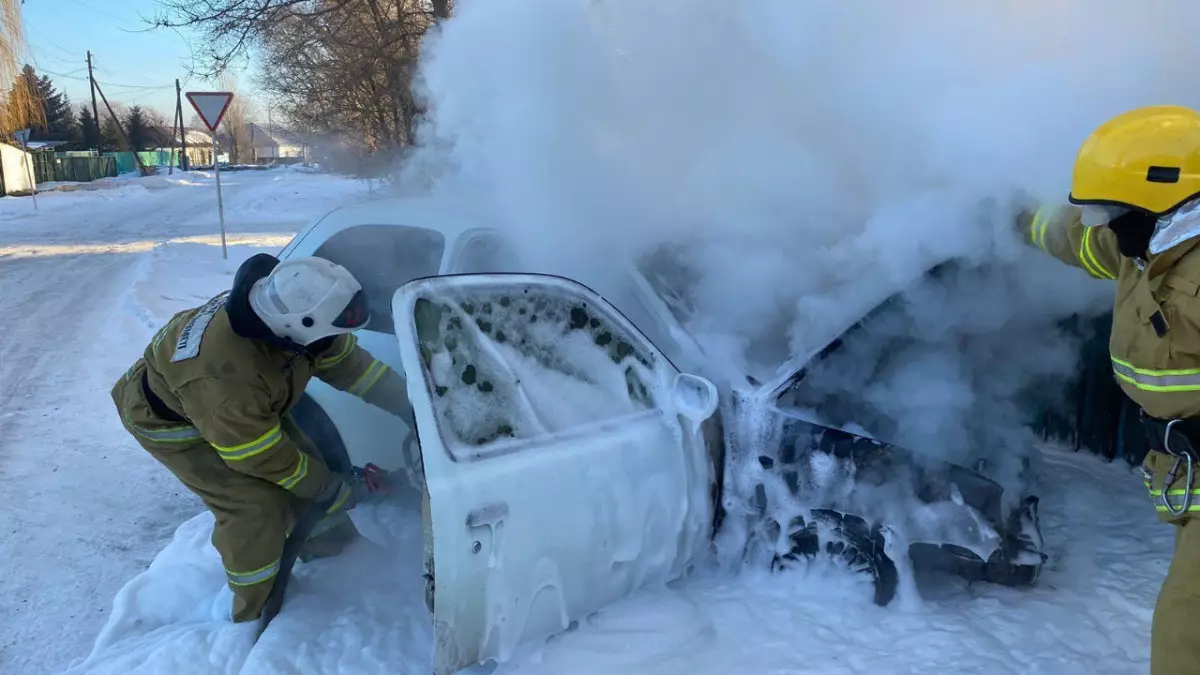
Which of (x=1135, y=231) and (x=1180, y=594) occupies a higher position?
(x=1135, y=231)

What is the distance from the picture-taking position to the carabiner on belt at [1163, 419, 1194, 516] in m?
1.86

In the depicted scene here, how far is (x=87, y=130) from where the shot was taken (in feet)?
174

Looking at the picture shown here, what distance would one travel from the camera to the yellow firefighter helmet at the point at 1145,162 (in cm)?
186

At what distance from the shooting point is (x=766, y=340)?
3357mm

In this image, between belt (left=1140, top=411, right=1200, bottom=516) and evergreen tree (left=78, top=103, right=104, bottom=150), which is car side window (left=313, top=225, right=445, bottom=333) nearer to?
belt (left=1140, top=411, right=1200, bottom=516)

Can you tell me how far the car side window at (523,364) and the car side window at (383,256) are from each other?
0.99m

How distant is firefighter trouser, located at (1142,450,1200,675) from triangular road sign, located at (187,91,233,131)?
1122 cm

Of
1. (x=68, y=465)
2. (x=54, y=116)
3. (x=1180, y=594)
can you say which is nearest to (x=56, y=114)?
(x=54, y=116)

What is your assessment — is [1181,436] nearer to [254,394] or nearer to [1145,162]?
[1145,162]

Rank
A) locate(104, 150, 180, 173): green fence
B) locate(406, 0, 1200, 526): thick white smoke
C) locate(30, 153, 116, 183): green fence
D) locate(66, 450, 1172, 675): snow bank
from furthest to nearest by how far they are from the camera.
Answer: locate(104, 150, 180, 173): green fence < locate(30, 153, 116, 183): green fence < locate(406, 0, 1200, 526): thick white smoke < locate(66, 450, 1172, 675): snow bank

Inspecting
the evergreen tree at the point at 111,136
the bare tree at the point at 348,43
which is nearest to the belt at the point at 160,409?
the bare tree at the point at 348,43

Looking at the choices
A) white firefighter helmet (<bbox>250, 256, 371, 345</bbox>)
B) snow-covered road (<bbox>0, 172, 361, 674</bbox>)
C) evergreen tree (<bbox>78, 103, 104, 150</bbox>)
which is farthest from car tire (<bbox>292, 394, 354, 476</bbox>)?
evergreen tree (<bbox>78, 103, 104, 150</bbox>)

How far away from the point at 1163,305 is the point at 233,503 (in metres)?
2.93

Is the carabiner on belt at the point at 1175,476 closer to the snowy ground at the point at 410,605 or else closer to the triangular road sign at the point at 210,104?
the snowy ground at the point at 410,605
